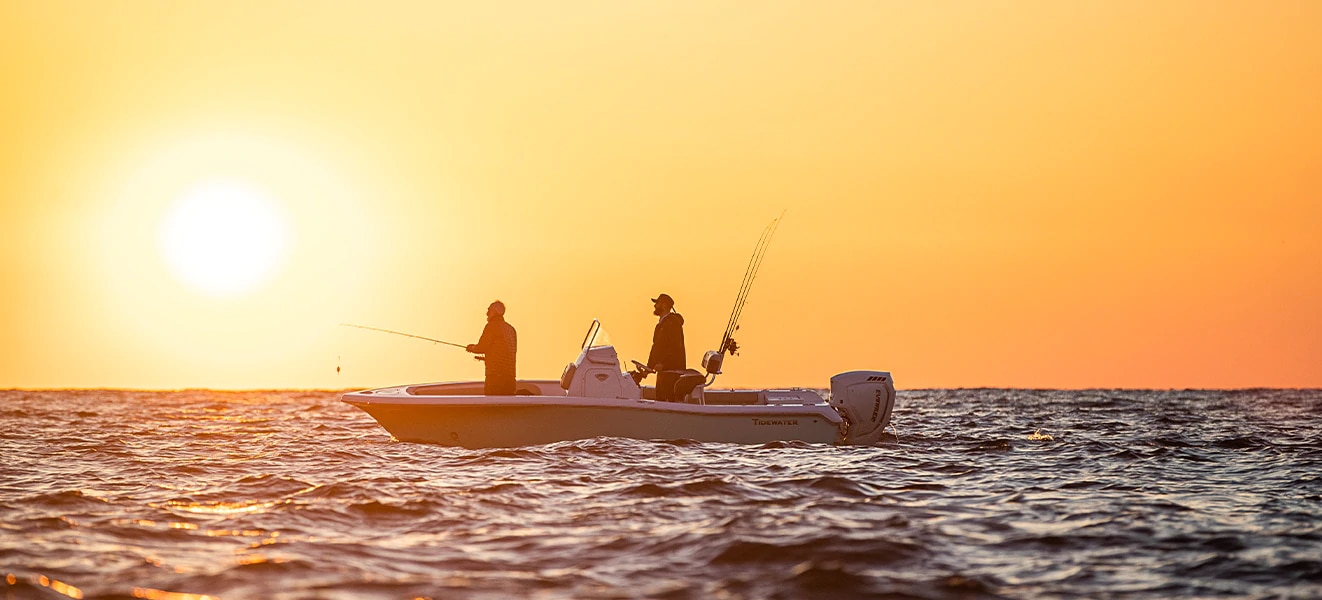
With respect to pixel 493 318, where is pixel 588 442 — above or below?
below

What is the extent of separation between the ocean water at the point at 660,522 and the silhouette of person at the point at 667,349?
115 centimetres

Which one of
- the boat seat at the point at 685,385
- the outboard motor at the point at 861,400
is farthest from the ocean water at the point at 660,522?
the boat seat at the point at 685,385

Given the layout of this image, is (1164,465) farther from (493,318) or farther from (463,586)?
(463,586)

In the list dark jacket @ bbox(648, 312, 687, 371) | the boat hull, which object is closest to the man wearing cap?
dark jacket @ bbox(648, 312, 687, 371)

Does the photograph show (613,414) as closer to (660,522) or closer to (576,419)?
(576,419)

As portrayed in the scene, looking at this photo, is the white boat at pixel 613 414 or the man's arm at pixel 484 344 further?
the man's arm at pixel 484 344

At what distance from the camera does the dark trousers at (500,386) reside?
1656 cm

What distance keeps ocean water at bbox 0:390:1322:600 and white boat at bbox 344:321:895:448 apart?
10.0 inches

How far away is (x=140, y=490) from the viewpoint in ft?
39.8

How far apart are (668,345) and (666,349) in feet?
0.20

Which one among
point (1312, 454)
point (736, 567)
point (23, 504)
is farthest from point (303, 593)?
point (1312, 454)

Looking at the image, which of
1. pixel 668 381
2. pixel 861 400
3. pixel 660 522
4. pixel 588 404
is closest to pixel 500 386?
pixel 588 404

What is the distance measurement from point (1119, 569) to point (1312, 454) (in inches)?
418

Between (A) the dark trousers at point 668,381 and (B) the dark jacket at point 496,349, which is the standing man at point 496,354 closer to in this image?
(B) the dark jacket at point 496,349
